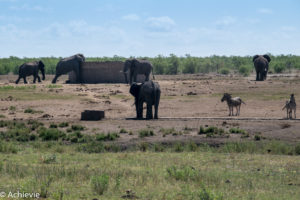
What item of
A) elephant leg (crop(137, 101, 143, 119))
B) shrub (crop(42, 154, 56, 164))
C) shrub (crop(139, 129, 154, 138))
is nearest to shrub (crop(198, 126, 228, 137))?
shrub (crop(139, 129, 154, 138))

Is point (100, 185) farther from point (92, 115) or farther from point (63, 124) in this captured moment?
point (92, 115)

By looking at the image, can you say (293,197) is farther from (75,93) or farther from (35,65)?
(35,65)

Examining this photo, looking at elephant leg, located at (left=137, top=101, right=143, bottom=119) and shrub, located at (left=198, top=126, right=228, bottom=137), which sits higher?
elephant leg, located at (left=137, top=101, right=143, bottom=119)

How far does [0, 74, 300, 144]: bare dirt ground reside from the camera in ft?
74.7

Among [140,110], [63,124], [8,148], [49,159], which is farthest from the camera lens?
[140,110]

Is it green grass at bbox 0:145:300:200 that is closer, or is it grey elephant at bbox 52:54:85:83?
green grass at bbox 0:145:300:200

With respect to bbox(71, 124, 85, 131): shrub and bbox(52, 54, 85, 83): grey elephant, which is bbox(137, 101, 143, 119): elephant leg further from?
bbox(52, 54, 85, 83): grey elephant

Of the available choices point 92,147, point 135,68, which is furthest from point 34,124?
point 135,68

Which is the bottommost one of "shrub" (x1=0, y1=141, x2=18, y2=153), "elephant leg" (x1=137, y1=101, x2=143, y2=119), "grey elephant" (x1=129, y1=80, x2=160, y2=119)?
"shrub" (x1=0, y1=141, x2=18, y2=153)

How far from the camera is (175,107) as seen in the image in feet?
104

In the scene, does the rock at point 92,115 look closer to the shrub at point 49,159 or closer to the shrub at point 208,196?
the shrub at point 49,159

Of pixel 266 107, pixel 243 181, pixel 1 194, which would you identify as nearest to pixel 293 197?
pixel 243 181

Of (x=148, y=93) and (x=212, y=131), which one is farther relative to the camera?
(x=148, y=93)

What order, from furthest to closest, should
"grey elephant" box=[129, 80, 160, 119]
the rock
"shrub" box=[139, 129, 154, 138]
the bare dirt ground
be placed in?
the rock < "grey elephant" box=[129, 80, 160, 119] < the bare dirt ground < "shrub" box=[139, 129, 154, 138]
